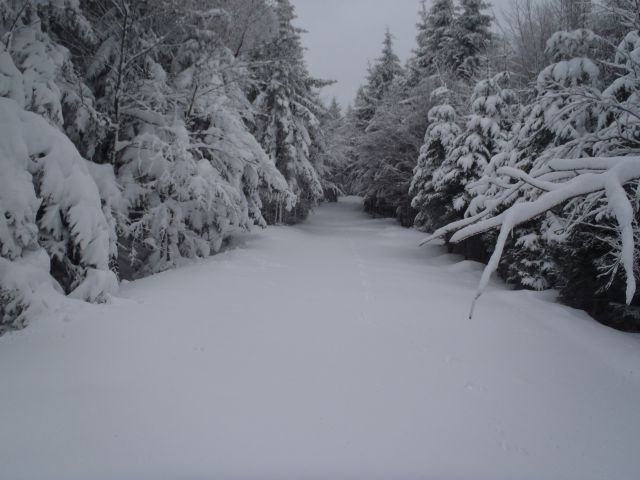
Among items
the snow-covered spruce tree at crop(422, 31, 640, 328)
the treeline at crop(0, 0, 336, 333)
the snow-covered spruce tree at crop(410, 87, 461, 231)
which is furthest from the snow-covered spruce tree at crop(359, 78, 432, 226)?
the snow-covered spruce tree at crop(422, 31, 640, 328)

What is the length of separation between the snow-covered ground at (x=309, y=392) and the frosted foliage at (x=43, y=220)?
17.8 inches

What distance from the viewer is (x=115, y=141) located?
7.87 m

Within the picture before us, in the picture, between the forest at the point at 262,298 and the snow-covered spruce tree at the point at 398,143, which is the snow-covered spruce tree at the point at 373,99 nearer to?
the snow-covered spruce tree at the point at 398,143

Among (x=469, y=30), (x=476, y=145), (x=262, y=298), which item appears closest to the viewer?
(x=262, y=298)

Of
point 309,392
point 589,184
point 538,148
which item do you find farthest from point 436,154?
point 589,184

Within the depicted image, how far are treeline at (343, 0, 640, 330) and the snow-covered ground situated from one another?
1382 mm

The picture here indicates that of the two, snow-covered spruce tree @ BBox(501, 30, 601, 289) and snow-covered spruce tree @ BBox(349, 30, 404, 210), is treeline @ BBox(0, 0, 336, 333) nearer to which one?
snow-covered spruce tree @ BBox(501, 30, 601, 289)

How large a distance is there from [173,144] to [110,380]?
5.65 m

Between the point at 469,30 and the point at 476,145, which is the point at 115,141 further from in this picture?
the point at 469,30

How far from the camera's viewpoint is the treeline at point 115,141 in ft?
15.6

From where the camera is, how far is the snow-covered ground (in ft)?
9.00

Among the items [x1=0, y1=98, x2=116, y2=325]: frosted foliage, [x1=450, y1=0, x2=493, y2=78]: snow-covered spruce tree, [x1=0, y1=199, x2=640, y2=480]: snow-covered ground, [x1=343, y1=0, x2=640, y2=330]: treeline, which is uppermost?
[x1=450, y1=0, x2=493, y2=78]: snow-covered spruce tree

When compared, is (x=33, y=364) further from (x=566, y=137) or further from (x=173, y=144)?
(x=566, y=137)

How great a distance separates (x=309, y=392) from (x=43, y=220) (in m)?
4.30
